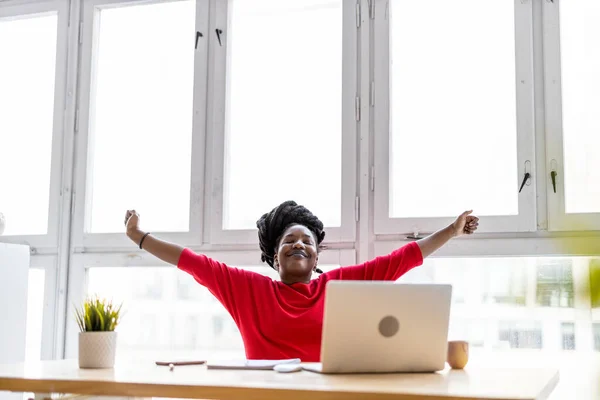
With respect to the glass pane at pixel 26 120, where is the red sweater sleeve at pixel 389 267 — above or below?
below

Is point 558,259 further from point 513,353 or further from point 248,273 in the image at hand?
point 248,273

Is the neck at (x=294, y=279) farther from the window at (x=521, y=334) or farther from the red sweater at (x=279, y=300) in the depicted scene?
the window at (x=521, y=334)

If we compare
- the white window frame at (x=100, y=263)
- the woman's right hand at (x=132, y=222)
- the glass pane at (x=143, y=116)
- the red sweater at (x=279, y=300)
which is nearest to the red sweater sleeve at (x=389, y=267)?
the red sweater at (x=279, y=300)

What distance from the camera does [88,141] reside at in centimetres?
329

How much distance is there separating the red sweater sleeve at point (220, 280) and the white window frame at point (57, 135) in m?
0.98

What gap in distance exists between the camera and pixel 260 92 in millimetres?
3152

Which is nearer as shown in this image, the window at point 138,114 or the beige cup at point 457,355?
the beige cup at point 457,355

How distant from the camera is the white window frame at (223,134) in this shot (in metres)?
2.93

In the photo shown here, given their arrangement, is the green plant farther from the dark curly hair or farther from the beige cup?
the dark curly hair

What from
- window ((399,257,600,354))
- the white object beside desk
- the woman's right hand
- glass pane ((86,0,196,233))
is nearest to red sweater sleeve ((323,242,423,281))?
window ((399,257,600,354))

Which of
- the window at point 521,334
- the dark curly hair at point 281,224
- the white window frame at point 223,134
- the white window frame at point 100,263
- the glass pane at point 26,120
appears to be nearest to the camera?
the window at point 521,334

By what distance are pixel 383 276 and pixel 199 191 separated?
94 cm

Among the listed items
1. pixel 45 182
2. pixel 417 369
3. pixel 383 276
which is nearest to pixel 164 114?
pixel 45 182

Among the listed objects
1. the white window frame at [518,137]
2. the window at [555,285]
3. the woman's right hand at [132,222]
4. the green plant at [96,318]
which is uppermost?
the white window frame at [518,137]
